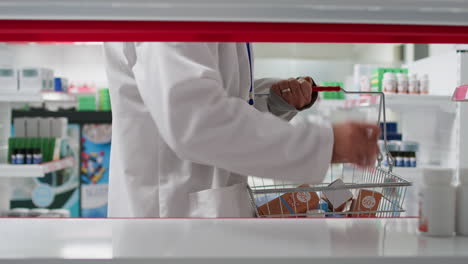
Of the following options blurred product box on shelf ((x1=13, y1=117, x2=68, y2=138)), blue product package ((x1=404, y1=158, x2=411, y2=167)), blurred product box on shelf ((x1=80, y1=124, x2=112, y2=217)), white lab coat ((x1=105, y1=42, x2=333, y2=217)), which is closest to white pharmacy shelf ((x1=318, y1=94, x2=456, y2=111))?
blue product package ((x1=404, y1=158, x2=411, y2=167))

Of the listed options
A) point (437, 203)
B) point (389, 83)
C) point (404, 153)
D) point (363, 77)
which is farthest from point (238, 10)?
point (363, 77)

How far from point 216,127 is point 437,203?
50 cm

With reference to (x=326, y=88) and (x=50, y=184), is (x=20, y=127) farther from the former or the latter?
(x=326, y=88)

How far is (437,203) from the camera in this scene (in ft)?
3.13


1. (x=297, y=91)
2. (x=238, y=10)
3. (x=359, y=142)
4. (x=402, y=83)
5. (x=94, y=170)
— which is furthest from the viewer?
(x=94, y=170)

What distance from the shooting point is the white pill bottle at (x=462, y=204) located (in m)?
0.96

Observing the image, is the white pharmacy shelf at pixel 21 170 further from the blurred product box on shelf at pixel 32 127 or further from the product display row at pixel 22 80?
the product display row at pixel 22 80

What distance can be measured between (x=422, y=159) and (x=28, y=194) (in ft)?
12.6

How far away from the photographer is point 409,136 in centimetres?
428

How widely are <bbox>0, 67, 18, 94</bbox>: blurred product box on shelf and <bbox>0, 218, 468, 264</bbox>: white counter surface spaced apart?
3.23 metres

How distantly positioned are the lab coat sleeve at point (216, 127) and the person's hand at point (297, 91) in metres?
0.37

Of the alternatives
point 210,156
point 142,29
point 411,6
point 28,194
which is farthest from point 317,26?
point 28,194

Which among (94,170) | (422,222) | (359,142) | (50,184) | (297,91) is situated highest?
(297,91)

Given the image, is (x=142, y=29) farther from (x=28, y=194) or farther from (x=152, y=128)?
(x=28, y=194)
